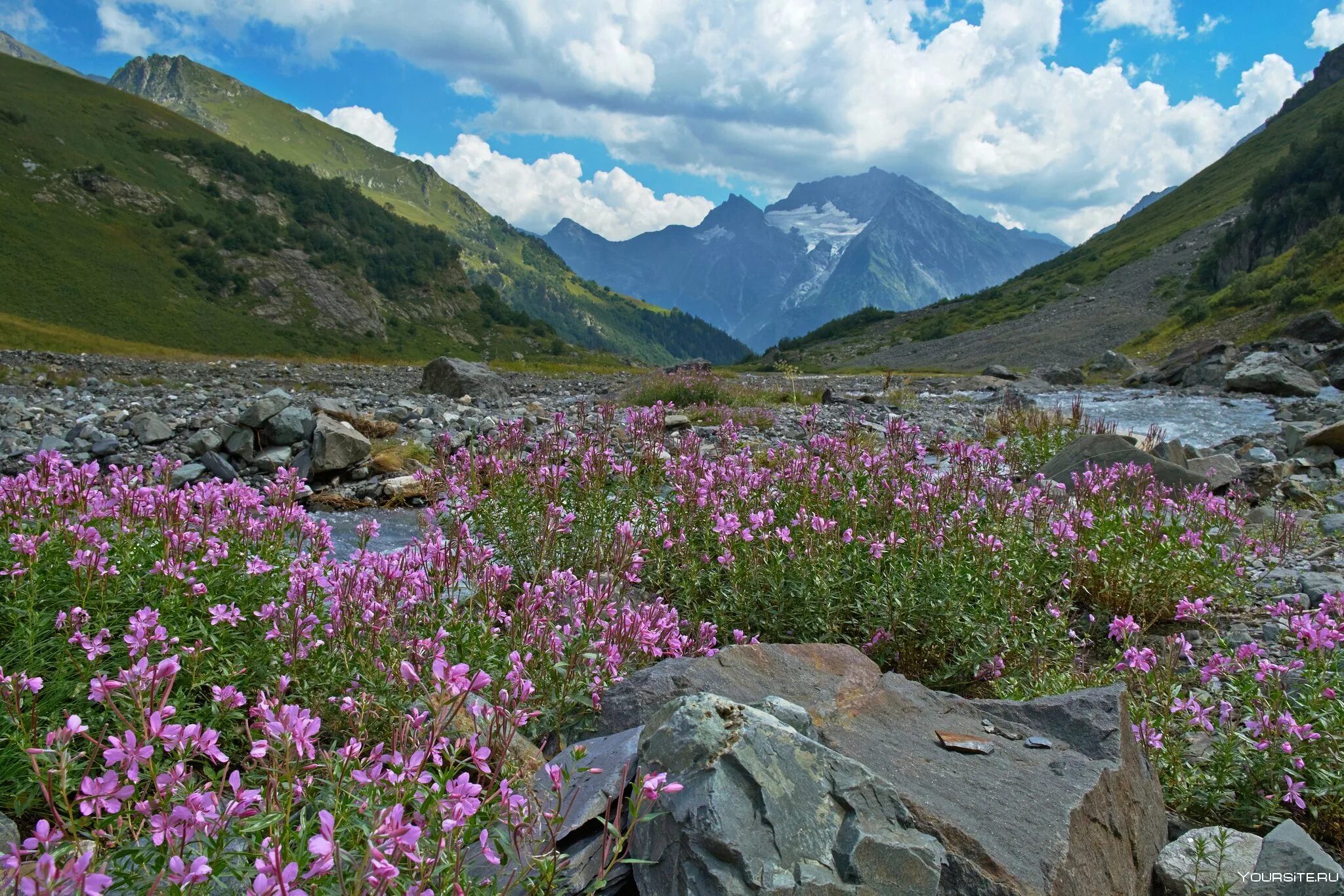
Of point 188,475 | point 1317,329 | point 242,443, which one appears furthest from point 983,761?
point 1317,329

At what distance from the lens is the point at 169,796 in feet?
6.98

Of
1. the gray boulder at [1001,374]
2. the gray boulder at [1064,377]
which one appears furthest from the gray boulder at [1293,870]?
the gray boulder at [1001,374]

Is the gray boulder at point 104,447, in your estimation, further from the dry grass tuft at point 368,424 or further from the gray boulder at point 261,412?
the dry grass tuft at point 368,424

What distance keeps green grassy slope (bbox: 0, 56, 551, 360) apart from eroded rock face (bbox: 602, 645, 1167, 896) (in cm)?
7857

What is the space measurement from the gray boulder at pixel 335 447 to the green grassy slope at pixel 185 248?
67472 millimetres

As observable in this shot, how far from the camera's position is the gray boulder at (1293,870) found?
9.82 feet

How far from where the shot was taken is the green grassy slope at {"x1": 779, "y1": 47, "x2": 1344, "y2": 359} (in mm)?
100375

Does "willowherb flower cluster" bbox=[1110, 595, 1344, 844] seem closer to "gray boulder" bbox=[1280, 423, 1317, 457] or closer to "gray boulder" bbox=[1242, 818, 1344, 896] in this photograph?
"gray boulder" bbox=[1242, 818, 1344, 896]

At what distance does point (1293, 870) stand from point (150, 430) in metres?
17.4

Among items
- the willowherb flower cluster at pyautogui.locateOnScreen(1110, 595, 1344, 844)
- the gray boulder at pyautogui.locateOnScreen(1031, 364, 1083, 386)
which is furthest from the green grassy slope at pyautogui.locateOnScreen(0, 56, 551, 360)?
the willowherb flower cluster at pyautogui.locateOnScreen(1110, 595, 1344, 844)

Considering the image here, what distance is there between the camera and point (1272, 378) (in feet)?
88.5

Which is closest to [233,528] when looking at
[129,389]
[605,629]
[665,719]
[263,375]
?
[605,629]

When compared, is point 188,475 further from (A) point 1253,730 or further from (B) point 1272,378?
(B) point 1272,378

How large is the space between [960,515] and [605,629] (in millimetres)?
3799
